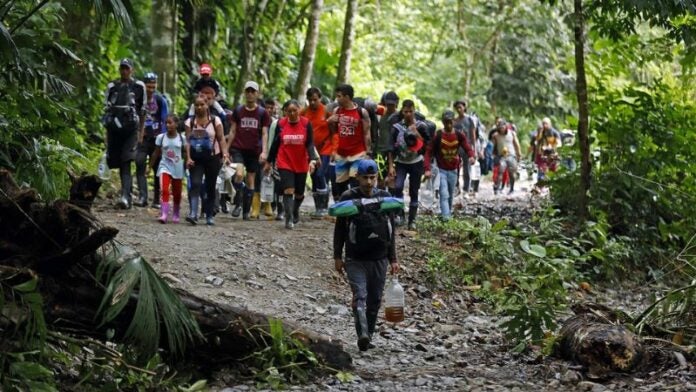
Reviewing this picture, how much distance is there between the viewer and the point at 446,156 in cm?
1645

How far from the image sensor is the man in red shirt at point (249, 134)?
1581cm

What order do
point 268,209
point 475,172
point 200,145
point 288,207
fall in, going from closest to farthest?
point 200,145 → point 288,207 → point 268,209 → point 475,172

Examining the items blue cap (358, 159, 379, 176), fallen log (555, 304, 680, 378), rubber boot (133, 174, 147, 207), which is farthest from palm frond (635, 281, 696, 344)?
rubber boot (133, 174, 147, 207)

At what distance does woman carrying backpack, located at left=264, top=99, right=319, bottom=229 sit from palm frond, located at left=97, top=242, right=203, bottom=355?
736 cm

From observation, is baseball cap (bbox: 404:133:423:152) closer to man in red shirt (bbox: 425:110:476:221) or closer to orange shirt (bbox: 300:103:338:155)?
man in red shirt (bbox: 425:110:476:221)

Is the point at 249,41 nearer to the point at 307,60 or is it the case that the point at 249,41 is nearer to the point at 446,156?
the point at 307,60

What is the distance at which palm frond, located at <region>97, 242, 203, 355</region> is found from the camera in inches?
288

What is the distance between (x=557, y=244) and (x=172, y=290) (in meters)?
7.59

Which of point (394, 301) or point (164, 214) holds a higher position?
point (164, 214)

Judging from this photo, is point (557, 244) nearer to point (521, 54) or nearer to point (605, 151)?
point (605, 151)

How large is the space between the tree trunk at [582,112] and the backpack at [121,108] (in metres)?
6.51

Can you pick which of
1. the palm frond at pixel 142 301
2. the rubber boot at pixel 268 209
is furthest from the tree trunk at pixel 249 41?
the palm frond at pixel 142 301

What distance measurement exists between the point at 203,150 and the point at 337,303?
11.3ft

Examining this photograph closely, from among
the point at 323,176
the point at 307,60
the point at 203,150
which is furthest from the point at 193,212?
the point at 307,60
